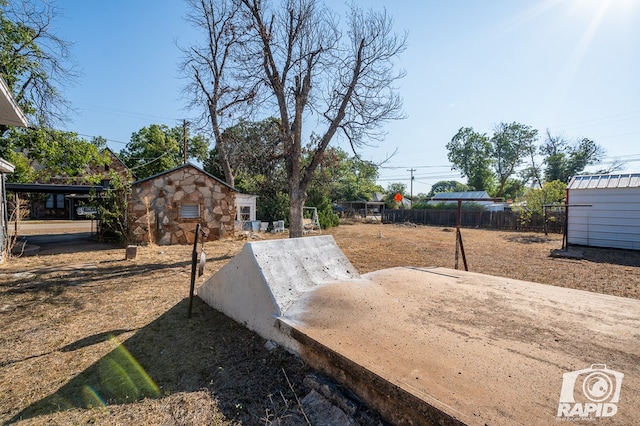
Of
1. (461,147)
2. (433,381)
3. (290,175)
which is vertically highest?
(461,147)

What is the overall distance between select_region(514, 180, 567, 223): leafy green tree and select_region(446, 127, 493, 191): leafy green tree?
2416cm

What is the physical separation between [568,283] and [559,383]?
513 cm

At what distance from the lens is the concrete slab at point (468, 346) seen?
1525mm

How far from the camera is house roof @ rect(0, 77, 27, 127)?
5338 millimetres

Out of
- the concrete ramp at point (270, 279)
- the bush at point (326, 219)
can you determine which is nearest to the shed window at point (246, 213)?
the bush at point (326, 219)

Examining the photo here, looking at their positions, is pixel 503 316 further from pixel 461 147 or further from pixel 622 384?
pixel 461 147

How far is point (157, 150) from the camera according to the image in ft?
86.7

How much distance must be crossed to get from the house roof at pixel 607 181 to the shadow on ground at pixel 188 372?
43.0ft

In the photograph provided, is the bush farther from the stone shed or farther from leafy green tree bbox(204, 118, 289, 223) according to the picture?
the stone shed

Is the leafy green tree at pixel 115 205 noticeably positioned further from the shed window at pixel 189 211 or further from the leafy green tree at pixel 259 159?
the leafy green tree at pixel 259 159

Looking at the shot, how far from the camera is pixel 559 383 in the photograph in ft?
5.47

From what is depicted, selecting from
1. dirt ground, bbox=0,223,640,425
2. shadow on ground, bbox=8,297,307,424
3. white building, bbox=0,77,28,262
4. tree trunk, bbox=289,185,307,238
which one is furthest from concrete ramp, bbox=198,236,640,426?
white building, bbox=0,77,28,262

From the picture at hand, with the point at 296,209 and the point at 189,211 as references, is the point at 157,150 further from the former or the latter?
the point at 296,209

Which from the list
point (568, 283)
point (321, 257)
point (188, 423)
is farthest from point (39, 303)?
point (568, 283)
